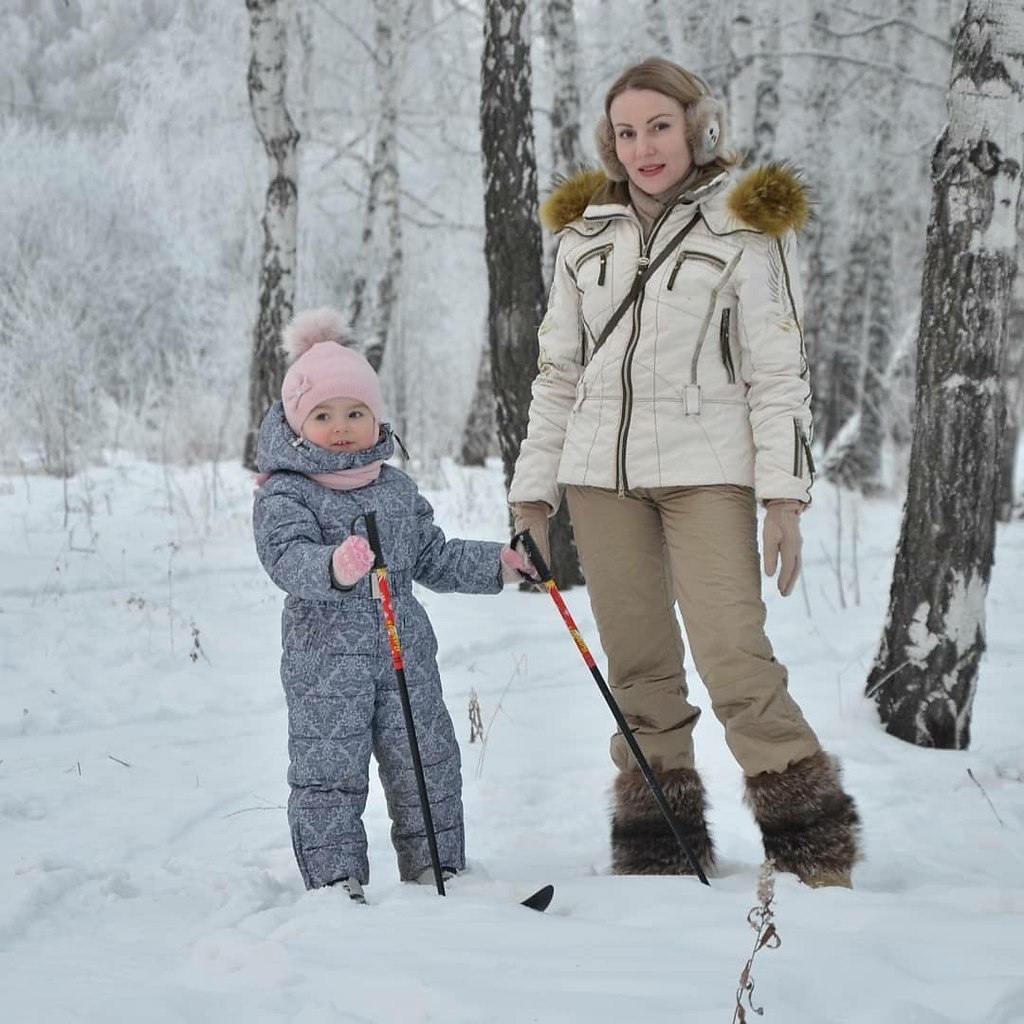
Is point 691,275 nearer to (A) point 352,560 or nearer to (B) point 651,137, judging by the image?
(B) point 651,137

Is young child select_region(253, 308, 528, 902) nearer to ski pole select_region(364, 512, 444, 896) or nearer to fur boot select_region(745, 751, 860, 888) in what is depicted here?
ski pole select_region(364, 512, 444, 896)

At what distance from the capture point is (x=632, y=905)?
2654 millimetres

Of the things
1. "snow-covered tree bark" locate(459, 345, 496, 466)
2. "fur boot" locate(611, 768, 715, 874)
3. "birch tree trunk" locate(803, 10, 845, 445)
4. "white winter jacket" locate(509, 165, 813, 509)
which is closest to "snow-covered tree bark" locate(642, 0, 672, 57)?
"birch tree trunk" locate(803, 10, 845, 445)

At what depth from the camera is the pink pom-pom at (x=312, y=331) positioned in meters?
3.10

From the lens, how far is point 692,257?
290 centimetres

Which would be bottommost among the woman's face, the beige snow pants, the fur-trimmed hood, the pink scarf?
the beige snow pants

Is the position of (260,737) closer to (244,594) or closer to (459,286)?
(244,594)

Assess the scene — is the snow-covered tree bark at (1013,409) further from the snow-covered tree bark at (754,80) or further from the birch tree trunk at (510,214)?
the birch tree trunk at (510,214)

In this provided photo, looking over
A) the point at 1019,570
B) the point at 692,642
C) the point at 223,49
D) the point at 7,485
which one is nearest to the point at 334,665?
the point at 692,642

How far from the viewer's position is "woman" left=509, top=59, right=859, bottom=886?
2859 mm

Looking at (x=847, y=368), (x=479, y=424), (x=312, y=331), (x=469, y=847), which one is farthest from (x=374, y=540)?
(x=847, y=368)

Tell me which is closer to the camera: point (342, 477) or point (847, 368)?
point (342, 477)

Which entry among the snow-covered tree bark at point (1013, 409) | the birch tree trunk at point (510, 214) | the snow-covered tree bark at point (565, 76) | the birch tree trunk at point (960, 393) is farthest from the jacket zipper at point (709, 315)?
the snow-covered tree bark at point (1013, 409)

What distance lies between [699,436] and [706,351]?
0.73 ft
